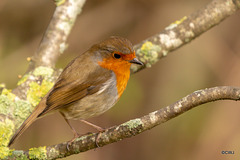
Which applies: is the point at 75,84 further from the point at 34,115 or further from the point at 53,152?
the point at 53,152

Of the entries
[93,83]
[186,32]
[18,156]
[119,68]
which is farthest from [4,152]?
[186,32]

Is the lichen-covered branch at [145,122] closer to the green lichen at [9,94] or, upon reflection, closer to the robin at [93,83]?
the robin at [93,83]

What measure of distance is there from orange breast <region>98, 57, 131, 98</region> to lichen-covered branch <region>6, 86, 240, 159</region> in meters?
0.84

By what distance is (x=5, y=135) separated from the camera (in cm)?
316

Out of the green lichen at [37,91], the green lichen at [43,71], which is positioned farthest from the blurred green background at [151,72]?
the green lichen at [37,91]

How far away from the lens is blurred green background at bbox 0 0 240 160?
16.7 feet

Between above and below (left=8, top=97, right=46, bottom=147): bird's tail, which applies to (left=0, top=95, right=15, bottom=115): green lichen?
above

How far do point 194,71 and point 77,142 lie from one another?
2.90 m

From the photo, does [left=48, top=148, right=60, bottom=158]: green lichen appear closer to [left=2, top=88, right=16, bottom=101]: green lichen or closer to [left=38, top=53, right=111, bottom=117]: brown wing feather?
Result: [left=38, top=53, right=111, bottom=117]: brown wing feather

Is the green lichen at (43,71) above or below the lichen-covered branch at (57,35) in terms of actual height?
below

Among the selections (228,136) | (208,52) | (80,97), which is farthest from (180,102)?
(208,52)

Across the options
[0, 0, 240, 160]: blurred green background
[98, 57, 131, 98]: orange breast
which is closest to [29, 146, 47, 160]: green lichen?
[98, 57, 131, 98]: orange breast

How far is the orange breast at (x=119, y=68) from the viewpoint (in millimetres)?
3673

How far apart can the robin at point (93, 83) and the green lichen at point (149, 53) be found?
0.34 metres
